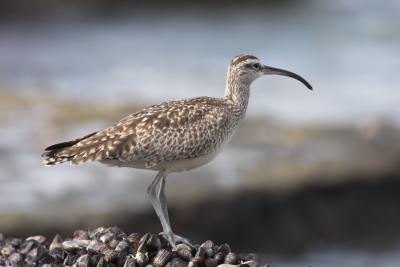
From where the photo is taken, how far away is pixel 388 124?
17875 millimetres

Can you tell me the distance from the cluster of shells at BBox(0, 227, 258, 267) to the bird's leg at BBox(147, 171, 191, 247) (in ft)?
0.25

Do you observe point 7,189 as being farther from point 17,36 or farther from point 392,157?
point 17,36

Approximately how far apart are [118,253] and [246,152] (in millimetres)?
7756

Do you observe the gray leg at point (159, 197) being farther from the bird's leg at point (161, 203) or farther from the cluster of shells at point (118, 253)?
the cluster of shells at point (118, 253)

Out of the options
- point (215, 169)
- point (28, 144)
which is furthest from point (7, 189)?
point (215, 169)

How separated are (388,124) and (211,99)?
8.53 m

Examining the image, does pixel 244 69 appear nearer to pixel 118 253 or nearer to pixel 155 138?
pixel 155 138

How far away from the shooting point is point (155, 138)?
9.21m

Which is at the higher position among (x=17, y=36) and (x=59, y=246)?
(x=17, y=36)

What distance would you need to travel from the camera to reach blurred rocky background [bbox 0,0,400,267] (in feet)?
45.8

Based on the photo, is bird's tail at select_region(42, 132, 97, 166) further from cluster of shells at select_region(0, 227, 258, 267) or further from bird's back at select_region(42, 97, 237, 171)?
cluster of shells at select_region(0, 227, 258, 267)

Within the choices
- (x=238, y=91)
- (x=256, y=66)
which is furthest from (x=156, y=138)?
(x=256, y=66)

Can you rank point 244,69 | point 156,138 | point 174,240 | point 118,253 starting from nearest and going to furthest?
point 118,253 < point 174,240 < point 156,138 < point 244,69

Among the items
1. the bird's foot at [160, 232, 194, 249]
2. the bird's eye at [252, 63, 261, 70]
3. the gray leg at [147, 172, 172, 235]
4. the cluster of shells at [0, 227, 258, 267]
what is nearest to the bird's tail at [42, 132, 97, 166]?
the cluster of shells at [0, 227, 258, 267]
